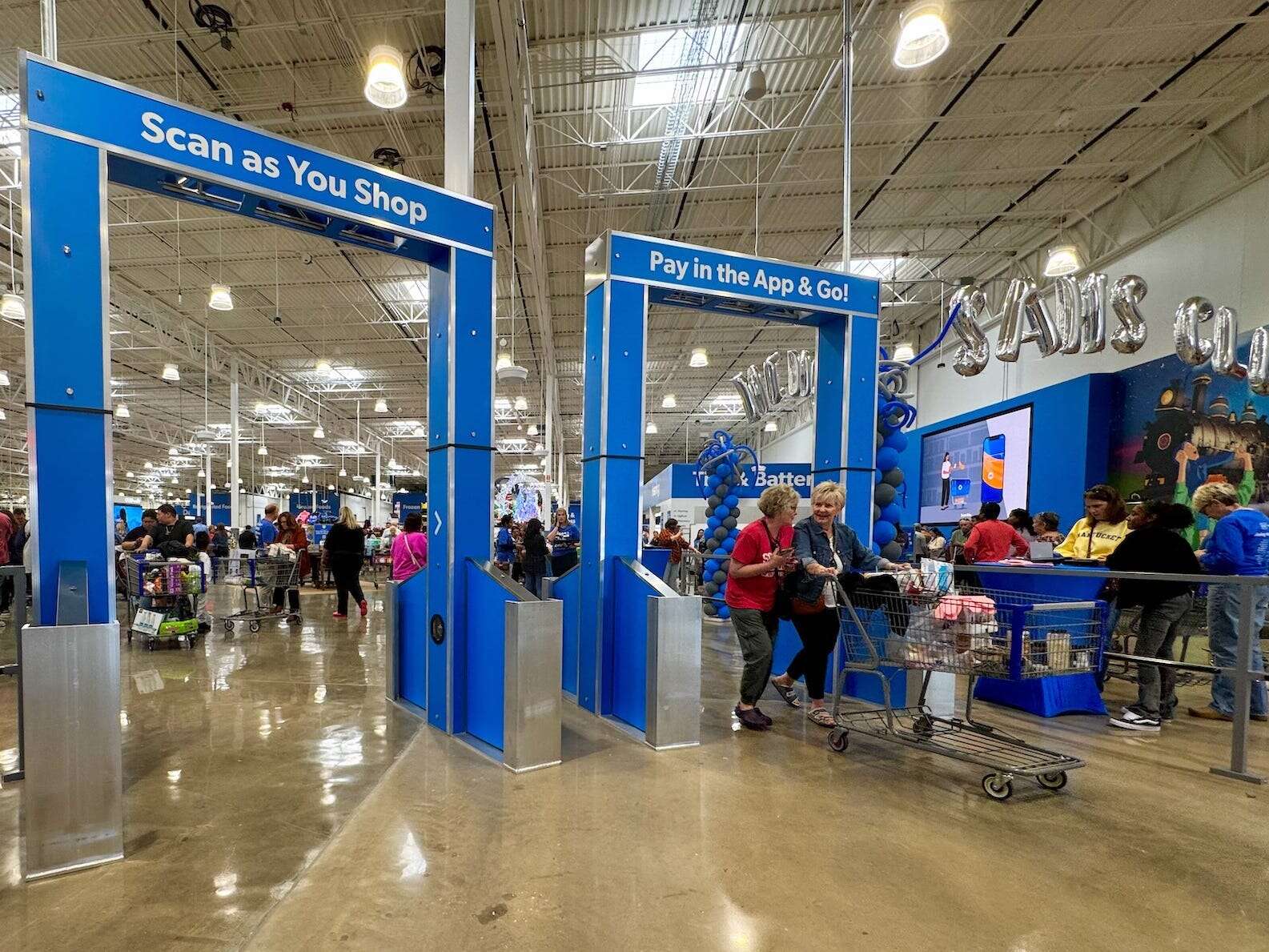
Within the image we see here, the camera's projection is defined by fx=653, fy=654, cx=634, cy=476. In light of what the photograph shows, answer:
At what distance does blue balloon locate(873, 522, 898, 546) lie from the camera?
5.79 m

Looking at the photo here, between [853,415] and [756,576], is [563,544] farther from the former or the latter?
[756,576]

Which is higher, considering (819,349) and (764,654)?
(819,349)

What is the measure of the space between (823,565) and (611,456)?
149 centimetres

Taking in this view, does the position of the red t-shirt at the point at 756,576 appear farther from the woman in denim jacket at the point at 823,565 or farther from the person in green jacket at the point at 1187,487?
the person in green jacket at the point at 1187,487

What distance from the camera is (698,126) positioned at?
8.48m

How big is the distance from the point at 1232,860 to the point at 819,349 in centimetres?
376

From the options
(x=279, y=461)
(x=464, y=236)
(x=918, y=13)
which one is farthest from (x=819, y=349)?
(x=279, y=461)

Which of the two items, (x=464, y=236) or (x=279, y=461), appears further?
(x=279, y=461)

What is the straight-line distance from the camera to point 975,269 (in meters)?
13.7

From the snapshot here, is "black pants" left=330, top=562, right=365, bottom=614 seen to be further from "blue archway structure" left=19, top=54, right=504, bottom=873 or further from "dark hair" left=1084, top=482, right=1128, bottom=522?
"dark hair" left=1084, top=482, right=1128, bottom=522

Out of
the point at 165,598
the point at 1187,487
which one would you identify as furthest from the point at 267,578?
the point at 1187,487

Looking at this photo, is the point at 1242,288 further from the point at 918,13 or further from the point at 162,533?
the point at 162,533

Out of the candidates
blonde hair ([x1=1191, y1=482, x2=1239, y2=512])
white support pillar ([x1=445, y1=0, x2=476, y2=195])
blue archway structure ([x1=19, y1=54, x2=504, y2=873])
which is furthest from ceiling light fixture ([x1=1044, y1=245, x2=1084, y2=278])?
blue archway structure ([x1=19, y1=54, x2=504, y2=873])

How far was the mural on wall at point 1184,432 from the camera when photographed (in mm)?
7719
